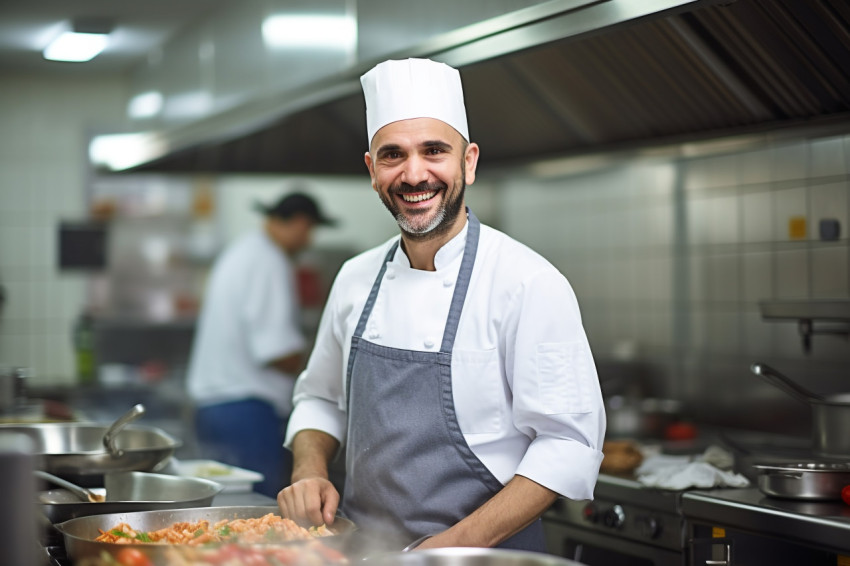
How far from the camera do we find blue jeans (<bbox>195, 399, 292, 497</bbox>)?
13.8 ft

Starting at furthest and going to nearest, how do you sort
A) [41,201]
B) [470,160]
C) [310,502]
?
1. [41,201]
2. [470,160]
3. [310,502]

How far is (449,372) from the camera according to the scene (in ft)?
6.49

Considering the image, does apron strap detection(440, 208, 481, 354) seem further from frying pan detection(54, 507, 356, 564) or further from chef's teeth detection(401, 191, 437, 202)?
frying pan detection(54, 507, 356, 564)

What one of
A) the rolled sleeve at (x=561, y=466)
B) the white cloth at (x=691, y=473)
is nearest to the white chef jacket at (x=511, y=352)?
the rolled sleeve at (x=561, y=466)

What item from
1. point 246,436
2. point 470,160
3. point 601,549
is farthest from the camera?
point 246,436

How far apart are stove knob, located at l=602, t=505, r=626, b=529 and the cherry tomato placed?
1.63 meters

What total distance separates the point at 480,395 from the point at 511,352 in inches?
4.1

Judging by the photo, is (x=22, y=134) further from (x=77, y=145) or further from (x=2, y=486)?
(x=2, y=486)

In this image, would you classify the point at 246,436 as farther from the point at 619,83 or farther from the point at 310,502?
the point at 310,502

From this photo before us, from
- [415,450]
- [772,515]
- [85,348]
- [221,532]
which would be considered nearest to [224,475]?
[415,450]

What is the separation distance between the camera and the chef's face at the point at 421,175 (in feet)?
6.53

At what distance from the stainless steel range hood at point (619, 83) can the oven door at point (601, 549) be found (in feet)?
4.12

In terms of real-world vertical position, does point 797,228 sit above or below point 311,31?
below

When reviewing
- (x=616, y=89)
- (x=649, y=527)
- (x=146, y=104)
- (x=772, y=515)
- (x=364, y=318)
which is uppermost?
(x=146, y=104)
